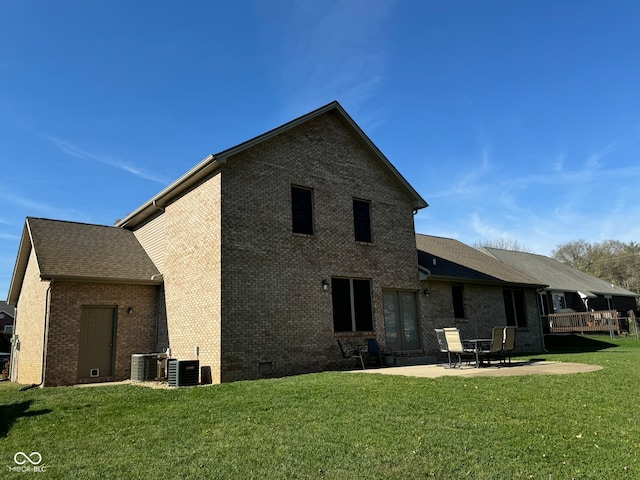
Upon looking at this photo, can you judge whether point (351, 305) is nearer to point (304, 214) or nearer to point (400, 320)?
point (400, 320)

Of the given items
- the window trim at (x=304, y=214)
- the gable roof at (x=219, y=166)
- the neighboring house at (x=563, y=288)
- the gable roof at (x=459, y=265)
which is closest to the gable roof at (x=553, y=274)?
the neighboring house at (x=563, y=288)

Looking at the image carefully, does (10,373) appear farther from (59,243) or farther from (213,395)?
(213,395)

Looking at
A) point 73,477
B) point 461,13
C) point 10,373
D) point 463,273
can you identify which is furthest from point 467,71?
point 10,373

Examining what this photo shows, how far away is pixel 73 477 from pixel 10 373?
58.6 feet

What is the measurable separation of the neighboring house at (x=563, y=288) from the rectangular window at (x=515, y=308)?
29.5ft

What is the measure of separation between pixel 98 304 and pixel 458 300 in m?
12.7

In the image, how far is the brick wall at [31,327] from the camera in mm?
13977

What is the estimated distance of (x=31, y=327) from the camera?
15555 mm

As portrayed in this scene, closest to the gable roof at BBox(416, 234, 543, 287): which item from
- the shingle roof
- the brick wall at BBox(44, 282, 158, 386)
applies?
the brick wall at BBox(44, 282, 158, 386)

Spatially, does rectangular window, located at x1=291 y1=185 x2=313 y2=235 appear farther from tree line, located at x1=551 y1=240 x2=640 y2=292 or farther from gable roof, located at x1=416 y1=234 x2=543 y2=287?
tree line, located at x1=551 y1=240 x2=640 y2=292

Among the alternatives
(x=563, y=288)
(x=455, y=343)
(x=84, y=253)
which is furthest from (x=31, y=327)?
(x=563, y=288)

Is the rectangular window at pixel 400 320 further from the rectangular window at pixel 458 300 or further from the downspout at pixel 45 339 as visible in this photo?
the downspout at pixel 45 339

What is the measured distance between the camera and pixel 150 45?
12.8 meters

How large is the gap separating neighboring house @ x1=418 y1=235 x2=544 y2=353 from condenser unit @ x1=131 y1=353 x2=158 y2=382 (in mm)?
8764
